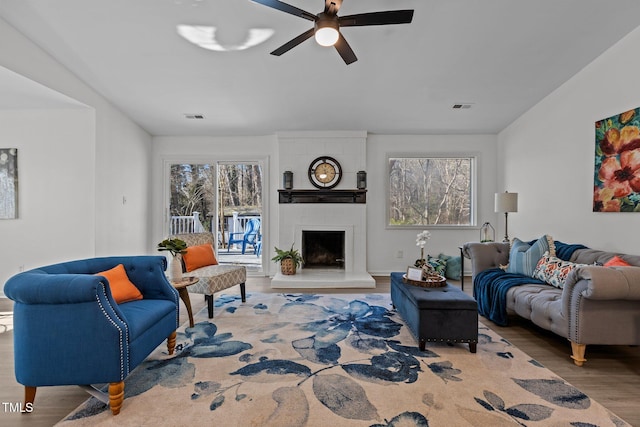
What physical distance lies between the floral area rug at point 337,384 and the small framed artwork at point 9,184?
9.97ft

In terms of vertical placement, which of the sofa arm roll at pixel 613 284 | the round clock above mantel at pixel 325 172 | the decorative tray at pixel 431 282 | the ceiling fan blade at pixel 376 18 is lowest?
the decorative tray at pixel 431 282

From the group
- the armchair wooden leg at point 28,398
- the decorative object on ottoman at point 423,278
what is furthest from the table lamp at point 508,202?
the armchair wooden leg at point 28,398

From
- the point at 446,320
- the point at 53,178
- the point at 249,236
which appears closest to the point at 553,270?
the point at 446,320

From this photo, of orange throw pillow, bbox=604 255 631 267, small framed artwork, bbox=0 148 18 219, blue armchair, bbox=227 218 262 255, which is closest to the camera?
orange throw pillow, bbox=604 255 631 267

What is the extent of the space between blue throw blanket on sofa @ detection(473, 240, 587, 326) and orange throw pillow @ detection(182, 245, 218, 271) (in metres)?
3.18

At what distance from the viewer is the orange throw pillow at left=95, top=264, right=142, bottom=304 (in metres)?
2.29

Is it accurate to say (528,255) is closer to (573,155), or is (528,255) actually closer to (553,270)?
(553,270)

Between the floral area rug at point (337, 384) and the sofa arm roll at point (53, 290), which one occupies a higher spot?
the sofa arm roll at point (53, 290)

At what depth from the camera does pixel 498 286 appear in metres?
3.26

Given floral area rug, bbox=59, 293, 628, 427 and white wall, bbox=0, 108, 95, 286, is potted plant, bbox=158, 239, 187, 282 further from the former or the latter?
white wall, bbox=0, 108, 95, 286

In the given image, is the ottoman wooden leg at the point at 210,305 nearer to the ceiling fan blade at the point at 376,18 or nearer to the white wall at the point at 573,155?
the ceiling fan blade at the point at 376,18

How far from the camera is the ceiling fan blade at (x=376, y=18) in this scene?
2.04 m

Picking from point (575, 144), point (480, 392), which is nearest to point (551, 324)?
point (480, 392)

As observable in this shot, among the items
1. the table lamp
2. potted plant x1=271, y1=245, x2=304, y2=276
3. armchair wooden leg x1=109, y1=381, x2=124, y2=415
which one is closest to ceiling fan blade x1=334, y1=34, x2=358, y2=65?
armchair wooden leg x1=109, y1=381, x2=124, y2=415
